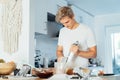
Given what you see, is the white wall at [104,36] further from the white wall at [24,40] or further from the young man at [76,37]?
the young man at [76,37]

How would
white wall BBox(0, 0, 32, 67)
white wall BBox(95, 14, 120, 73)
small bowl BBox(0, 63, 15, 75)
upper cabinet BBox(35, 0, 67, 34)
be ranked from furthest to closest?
1. white wall BBox(95, 14, 120, 73)
2. upper cabinet BBox(35, 0, 67, 34)
3. white wall BBox(0, 0, 32, 67)
4. small bowl BBox(0, 63, 15, 75)

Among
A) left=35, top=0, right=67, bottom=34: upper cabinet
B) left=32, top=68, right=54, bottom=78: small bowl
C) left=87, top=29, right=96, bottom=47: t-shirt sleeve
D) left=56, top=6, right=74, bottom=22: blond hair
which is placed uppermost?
left=35, top=0, right=67, bottom=34: upper cabinet

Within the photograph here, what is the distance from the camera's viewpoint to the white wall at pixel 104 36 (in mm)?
5180

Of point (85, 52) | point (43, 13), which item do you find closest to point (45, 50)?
point (43, 13)

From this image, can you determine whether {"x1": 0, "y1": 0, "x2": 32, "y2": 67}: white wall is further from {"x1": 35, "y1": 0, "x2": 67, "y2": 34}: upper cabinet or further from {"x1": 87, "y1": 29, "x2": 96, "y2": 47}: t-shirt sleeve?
{"x1": 35, "y1": 0, "x2": 67, "y2": 34}: upper cabinet

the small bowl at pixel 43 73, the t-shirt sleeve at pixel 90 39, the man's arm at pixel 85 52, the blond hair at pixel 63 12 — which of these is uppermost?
the blond hair at pixel 63 12

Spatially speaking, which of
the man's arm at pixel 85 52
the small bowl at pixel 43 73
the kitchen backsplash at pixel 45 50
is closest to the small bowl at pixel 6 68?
the small bowl at pixel 43 73

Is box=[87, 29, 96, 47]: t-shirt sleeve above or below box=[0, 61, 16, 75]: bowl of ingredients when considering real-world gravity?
above

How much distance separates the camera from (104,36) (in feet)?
17.2

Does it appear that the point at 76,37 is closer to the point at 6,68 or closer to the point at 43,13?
the point at 6,68

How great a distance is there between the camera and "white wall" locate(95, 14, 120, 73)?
5.18 meters

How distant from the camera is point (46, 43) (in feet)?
12.1

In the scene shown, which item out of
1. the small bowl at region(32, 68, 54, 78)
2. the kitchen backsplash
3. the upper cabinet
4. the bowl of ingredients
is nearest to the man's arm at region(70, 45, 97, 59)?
the small bowl at region(32, 68, 54, 78)

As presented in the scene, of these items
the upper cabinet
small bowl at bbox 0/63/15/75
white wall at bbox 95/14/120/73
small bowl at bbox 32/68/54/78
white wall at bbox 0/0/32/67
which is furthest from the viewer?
white wall at bbox 95/14/120/73
